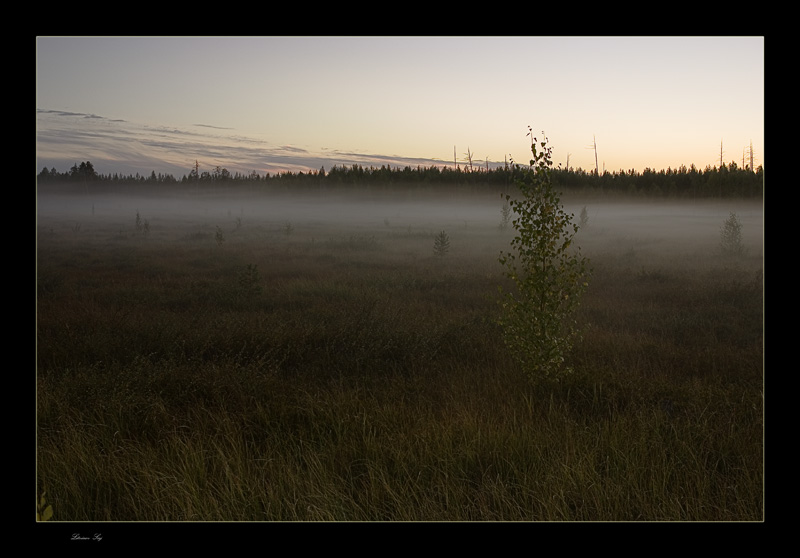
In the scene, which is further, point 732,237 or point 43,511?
point 732,237

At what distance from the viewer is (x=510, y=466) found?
3.88 m

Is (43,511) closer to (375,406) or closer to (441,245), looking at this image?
(375,406)

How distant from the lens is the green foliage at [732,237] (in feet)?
54.4

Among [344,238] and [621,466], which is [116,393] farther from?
[344,238]

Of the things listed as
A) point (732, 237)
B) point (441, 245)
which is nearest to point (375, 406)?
point (441, 245)

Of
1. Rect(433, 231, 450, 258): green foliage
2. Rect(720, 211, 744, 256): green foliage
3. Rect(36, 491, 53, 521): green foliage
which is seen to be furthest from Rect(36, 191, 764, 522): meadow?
Rect(720, 211, 744, 256): green foliage

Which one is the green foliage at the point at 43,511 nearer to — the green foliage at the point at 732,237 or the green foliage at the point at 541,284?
the green foliage at the point at 541,284

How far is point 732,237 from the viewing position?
55.4ft

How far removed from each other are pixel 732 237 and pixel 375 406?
17280mm

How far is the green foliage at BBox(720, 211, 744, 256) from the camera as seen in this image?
16.6 meters

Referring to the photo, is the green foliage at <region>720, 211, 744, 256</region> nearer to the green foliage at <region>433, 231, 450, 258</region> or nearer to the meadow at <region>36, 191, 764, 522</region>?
the meadow at <region>36, 191, 764, 522</region>
